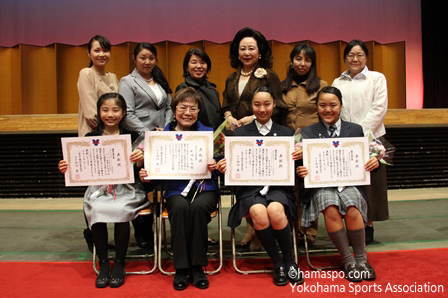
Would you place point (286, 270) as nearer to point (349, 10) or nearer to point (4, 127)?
point (4, 127)

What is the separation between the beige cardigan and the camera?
309cm

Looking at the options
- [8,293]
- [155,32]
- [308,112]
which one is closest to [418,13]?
[155,32]

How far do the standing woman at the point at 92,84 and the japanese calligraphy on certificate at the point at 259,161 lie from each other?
3.82ft

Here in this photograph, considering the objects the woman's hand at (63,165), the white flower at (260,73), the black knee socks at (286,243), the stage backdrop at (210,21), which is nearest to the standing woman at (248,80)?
the white flower at (260,73)

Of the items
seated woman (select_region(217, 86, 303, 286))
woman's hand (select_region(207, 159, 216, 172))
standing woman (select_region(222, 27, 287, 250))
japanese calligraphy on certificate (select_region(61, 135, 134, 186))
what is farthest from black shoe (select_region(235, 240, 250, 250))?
japanese calligraphy on certificate (select_region(61, 135, 134, 186))

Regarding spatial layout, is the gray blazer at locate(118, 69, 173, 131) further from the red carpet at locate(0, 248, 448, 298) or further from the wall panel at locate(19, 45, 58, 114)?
the wall panel at locate(19, 45, 58, 114)

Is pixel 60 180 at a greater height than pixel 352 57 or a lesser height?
lesser

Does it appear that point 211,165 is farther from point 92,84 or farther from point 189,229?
point 92,84

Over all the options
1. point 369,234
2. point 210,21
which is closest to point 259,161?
point 369,234

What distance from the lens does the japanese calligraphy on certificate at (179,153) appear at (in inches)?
105

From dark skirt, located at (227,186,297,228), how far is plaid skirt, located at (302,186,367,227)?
0.11m

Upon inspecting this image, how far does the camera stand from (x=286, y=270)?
2.52 metres

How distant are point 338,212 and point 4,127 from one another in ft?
14.7

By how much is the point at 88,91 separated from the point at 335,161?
191 centimetres
